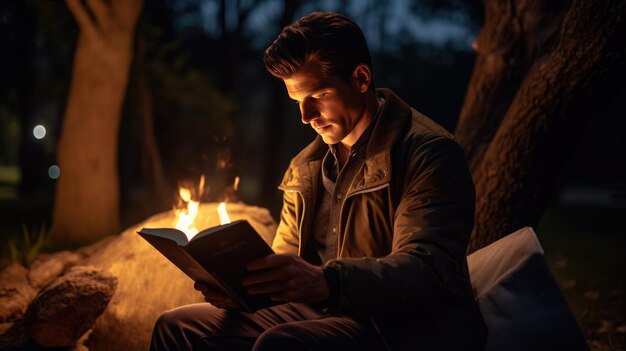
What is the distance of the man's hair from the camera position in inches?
125

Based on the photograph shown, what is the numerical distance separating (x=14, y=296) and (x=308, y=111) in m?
4.12

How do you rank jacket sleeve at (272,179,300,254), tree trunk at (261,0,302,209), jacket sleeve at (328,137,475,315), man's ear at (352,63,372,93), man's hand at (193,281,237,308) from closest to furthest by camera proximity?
jacket sleeve at (328,137,475,315) → man's hand at (193,281,237,308) → man's ear at (352,63,372,93) → jacket sleeve at (272,179,300,254) → tree trunk at (261,0,302,209)

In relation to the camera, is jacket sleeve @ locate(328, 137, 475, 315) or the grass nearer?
jacket sleeve @ locate(328, 137, 475, 315)

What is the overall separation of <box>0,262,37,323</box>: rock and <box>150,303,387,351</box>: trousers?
3.25 m

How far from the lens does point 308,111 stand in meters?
3.32

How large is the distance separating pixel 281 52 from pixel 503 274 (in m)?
1.65

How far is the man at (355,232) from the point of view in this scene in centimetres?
269

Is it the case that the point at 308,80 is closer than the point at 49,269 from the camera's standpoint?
Yes

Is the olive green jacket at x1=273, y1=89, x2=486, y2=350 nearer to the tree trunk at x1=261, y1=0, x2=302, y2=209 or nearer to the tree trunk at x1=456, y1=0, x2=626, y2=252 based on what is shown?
the tree trunk at x1=456, y1=0, x2=626, y2=252

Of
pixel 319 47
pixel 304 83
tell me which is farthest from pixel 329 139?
pixel 319 47

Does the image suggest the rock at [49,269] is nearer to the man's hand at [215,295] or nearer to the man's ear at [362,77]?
the man's hand at [215,295]

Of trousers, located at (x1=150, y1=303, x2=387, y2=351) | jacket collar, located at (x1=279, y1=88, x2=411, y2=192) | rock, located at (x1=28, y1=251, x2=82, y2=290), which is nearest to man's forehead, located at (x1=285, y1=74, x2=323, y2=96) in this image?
jacket collar, located at (x1=279, y1=88, x2=411, y2=192)

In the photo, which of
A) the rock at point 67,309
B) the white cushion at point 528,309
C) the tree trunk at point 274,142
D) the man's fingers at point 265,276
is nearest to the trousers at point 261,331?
the man's fingers at point 265,276

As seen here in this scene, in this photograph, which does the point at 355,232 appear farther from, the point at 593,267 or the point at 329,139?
the point at 593,267
